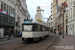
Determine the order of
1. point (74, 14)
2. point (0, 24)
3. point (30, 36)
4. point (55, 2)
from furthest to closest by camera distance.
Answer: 1. point (55, 2)
2. point (74, 14)
3. point (0, 24)
4. point (30, 36)

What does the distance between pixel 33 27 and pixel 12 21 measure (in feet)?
80.5

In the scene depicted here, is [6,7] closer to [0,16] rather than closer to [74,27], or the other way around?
[0,16]

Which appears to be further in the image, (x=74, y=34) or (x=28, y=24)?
(x=74, y=34)

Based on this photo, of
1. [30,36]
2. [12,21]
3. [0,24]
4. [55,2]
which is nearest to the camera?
[30,36]

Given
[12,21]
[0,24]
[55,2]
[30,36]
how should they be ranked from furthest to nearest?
[55,2], [12,21], [0,24], [30,36]

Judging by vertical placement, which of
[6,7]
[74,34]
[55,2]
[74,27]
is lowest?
[74,34]

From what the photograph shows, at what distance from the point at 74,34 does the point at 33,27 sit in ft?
65.5

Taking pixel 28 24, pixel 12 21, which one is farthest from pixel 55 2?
pixel 28 24

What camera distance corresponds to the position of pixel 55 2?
289 feet

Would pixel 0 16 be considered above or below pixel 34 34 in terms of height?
above

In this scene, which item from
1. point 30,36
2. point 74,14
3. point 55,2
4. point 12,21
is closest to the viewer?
point 30,36

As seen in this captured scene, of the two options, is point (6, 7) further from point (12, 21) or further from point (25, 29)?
point (25, 29)

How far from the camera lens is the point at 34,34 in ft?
53.4

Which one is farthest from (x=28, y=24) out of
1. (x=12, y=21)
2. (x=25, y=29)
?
(x=12, y=21)
